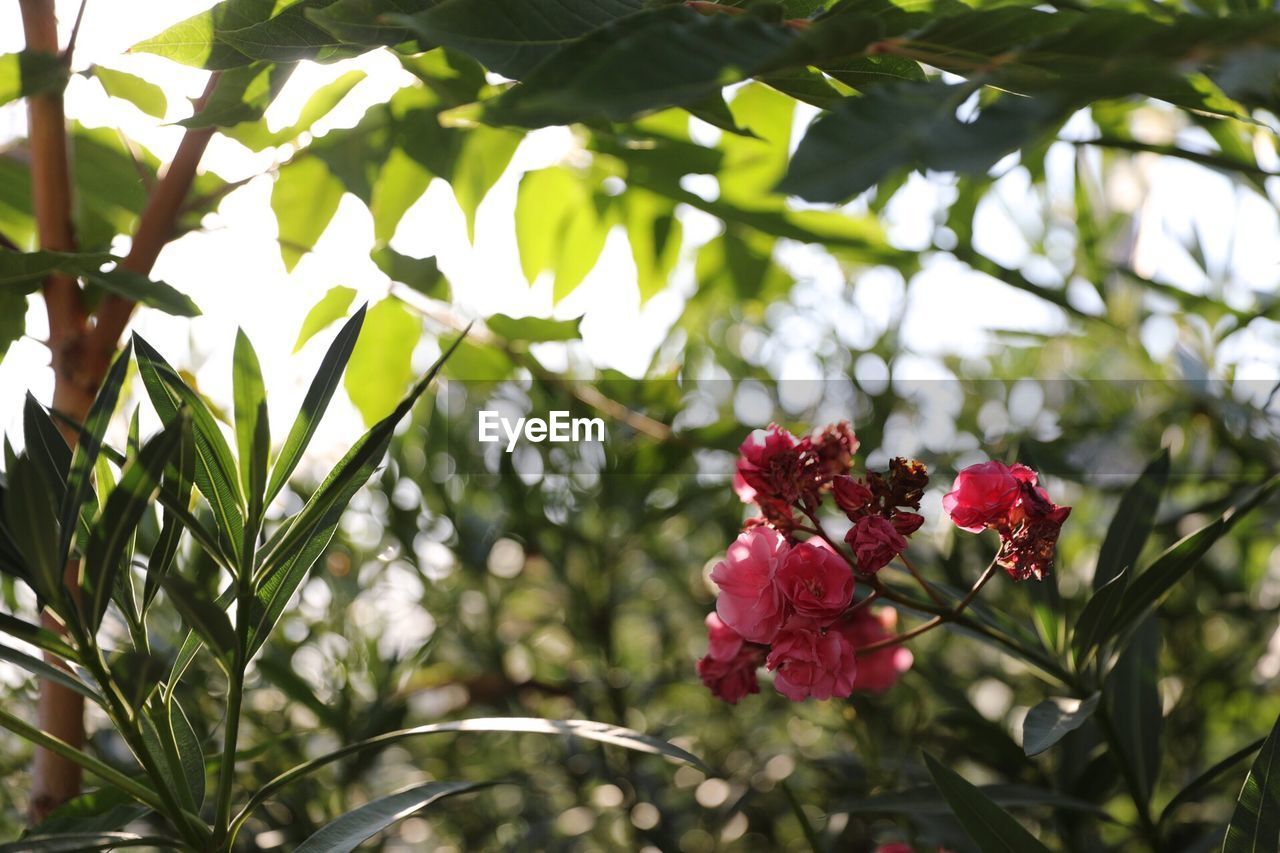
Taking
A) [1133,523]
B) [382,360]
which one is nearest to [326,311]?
[382,360]

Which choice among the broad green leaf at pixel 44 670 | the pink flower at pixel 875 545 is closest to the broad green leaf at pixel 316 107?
the broad green leaf at pixel 44 670

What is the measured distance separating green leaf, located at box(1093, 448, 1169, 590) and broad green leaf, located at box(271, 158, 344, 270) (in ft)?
1.98

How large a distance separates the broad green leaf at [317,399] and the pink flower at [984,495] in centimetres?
32

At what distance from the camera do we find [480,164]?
79cm

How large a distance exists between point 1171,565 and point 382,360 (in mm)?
609

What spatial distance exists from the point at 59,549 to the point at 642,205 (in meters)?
0.67

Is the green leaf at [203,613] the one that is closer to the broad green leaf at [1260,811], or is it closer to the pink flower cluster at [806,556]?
the pink flower cluster at [806,556]

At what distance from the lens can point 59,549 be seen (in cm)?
35

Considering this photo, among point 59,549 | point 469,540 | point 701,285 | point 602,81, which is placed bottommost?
point 469,540

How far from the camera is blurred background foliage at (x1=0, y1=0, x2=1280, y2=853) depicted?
2.31ft

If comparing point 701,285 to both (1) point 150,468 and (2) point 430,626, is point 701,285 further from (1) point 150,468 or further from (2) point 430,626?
(1) point 150,468

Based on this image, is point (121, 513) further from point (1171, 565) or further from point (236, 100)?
point (1171, 565)

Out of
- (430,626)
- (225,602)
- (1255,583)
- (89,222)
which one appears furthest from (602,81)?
(1255,583)

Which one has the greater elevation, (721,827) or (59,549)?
(59,549)
